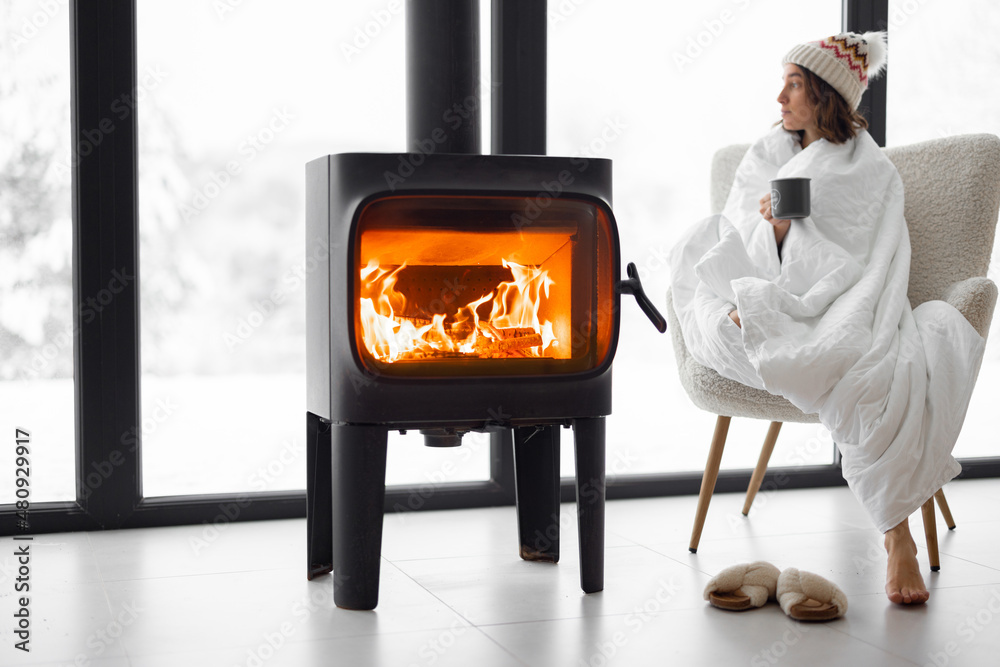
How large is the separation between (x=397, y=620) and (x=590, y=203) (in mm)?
805

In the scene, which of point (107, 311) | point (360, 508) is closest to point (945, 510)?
point (360, 508)

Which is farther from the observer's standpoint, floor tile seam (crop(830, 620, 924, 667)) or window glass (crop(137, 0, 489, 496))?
window glass (crop(137, 0, 489, 496))

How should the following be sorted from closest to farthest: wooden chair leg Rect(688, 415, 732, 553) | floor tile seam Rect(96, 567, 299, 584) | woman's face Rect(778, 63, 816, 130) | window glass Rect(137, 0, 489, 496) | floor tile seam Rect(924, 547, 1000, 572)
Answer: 1. floor tile seam Rect(96, 567, 299, 584)
2. floor tile seam Rect(924, 547, 1000, 572)
3. wooden chair leg Rect(688, 415, 732, 553)
4. woman's face Rect(778, 63, 816, 130)
5. window glass Rect(137, 0, 489, 496)

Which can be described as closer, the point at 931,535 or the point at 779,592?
the point at 779,592

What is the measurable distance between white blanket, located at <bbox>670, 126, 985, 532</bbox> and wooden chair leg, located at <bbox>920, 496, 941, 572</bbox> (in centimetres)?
20

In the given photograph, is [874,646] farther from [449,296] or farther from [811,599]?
[449,296]

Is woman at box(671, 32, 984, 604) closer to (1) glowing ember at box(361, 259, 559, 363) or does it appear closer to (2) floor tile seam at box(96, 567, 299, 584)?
(1) glowing ember at box(361, 259, 559, 363)

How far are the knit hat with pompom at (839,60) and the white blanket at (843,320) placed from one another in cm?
12

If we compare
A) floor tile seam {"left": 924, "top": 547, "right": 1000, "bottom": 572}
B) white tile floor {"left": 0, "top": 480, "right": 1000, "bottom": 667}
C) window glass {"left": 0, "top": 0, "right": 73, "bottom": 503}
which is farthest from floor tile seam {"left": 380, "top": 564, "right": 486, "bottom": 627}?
floor tile seam {"left": 924, "top": 547, "right": 1000, "bottom": 572}

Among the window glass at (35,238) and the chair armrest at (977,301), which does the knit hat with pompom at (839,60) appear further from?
the window glass at (35,238)

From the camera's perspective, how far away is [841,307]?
2012 millimetres

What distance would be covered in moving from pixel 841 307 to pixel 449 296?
0.79 m

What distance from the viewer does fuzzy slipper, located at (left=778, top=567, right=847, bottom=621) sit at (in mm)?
1693

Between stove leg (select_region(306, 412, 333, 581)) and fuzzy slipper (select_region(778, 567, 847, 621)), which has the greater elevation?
stove leg (select_region(306, 412, 333, 581))
